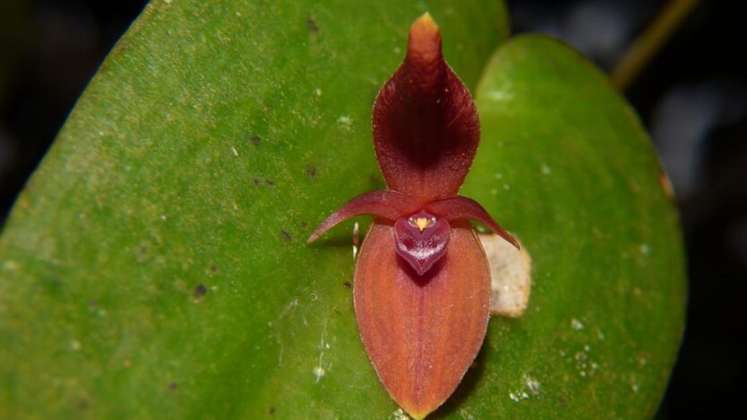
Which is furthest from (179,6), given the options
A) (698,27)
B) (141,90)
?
(698,27)

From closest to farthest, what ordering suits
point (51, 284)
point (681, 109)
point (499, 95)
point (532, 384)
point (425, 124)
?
point (51, 284), point (425, 124), point (532, 384), point (499, 95), point (681, 109)

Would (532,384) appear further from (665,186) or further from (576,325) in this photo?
Answer: (665,186)

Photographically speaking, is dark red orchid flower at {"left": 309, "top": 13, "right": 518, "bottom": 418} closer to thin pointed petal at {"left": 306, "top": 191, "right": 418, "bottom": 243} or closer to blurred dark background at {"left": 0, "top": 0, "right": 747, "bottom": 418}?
thin pointed petal at {"left": 306, "top": 191, "right": 418, "bottom": 243}

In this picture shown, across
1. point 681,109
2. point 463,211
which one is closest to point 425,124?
point 463,211

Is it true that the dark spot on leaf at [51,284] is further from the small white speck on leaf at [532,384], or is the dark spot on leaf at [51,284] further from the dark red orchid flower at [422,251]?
the small white speck on leaf at [532,384]

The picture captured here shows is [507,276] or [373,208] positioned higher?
[373,208]

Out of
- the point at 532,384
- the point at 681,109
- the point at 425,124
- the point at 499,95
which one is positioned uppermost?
the point at 425,124

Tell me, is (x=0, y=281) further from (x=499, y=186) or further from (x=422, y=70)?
(x=499, y=186)
